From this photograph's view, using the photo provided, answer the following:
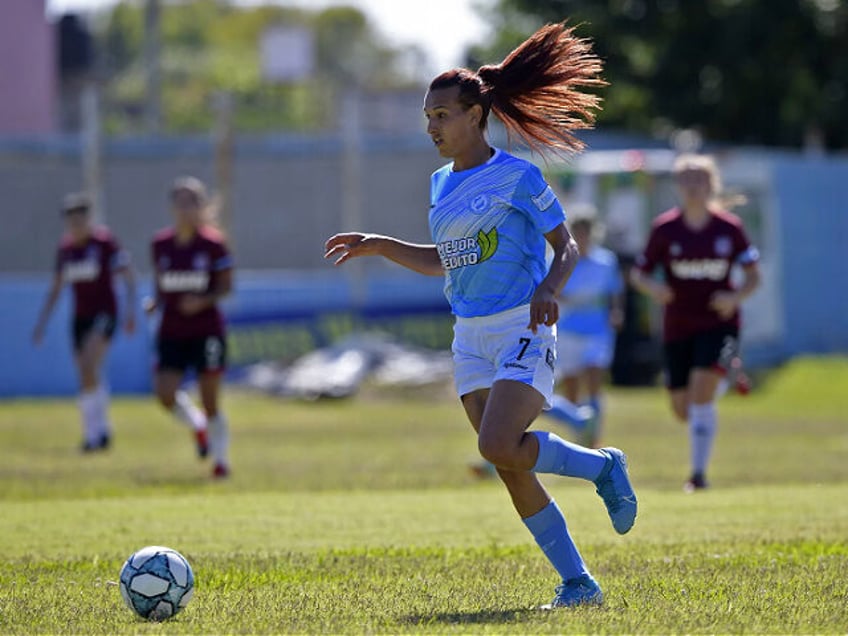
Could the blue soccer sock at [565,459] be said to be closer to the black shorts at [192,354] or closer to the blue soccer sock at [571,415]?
the blue soccer sock at [571,415]

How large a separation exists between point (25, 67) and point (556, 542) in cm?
3493

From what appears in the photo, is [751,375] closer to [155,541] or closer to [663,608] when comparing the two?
[155,541]

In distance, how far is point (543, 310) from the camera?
6.89 m

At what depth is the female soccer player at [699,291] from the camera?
12.6 metres

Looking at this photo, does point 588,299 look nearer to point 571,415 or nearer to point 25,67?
point 571,415

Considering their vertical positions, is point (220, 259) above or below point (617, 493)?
below

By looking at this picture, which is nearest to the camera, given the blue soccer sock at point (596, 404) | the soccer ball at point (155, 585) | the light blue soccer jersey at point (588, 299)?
the soccer ball at point (155, 585)

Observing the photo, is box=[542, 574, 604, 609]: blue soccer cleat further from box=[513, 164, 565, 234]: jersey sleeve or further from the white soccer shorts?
box=[513, 164, 565, 234]: jersey sleeve

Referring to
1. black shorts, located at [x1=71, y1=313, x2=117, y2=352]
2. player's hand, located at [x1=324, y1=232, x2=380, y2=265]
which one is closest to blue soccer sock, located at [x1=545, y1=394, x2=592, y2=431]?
black shorts, located at [x1=71, y1=313, x2=117, y2=352]

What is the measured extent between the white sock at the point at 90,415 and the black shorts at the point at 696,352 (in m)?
6.47

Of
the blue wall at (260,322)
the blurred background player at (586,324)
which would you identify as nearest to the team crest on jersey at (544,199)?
the blurred background player at (586,324)

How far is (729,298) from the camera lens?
12.4m

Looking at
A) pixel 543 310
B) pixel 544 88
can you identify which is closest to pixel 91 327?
pixel 544 88

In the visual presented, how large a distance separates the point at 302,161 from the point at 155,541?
24387 millimetres
